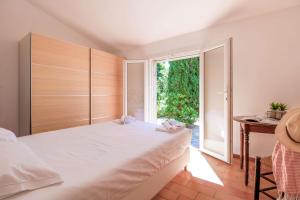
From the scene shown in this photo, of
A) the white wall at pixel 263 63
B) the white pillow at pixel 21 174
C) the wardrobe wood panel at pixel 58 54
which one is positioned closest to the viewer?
the white pillow at pixel 21 174

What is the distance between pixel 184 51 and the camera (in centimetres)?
329

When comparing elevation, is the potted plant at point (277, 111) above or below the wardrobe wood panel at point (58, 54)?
below

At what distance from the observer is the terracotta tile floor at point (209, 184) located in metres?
1.68

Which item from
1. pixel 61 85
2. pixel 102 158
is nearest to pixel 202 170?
pixel 102 158

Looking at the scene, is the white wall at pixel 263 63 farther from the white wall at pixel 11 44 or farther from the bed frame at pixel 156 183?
the white wall at pixel 11 44

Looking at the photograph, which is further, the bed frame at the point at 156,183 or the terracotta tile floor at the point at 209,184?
the terracotta tile floor at the point at 209,184

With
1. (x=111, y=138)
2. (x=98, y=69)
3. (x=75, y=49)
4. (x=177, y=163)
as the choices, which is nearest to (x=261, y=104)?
(x=177, y=163)

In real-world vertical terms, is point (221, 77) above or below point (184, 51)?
below

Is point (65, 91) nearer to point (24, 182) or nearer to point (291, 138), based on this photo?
point (24, 182)

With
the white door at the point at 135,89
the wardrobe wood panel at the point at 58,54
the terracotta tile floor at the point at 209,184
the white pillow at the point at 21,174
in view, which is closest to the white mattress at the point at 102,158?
the white pillow at the point at 21,174

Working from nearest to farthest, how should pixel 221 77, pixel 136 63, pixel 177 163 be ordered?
pixel 177 163, pixel 221 77, pixel 136 63

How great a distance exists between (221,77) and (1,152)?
2.73m

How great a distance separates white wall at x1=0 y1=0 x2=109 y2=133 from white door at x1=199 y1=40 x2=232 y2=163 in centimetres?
311

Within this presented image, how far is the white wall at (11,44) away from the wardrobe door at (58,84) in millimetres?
602
